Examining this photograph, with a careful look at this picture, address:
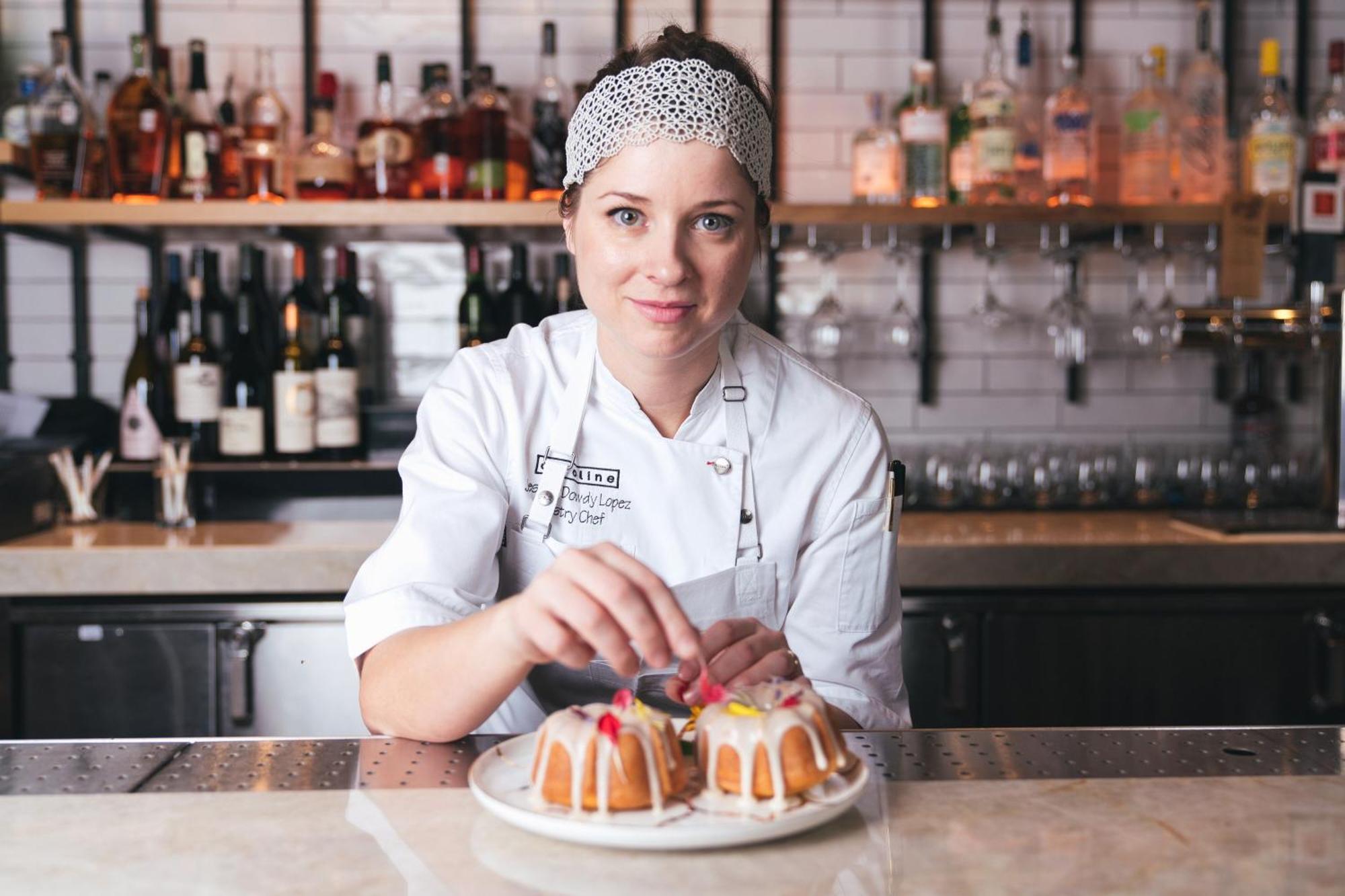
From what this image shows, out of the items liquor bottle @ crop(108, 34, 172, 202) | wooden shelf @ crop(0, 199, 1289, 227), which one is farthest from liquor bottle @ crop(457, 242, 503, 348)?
liquor bottle @ crop(108, 34, 172, 202)

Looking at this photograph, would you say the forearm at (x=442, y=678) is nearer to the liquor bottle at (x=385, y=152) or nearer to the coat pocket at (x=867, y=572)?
the coat pocket at (x=867, y=572)

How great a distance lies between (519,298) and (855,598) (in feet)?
4.94

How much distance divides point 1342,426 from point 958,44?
1.20 metres

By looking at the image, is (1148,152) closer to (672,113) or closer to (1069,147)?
(1069,147)

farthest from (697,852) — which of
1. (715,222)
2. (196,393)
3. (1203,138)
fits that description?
(1203,138)

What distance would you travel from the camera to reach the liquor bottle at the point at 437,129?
253cm

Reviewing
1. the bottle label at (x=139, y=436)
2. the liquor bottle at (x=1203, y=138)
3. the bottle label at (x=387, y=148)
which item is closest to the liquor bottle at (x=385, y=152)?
the bottle label at (x=387, y=148)

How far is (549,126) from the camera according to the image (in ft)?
8.58

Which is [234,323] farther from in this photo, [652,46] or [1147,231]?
[1147,231]

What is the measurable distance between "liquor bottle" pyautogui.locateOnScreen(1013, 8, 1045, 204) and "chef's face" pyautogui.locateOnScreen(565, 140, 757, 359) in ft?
4.84

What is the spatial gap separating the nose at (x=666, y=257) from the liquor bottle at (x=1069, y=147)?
5.41 ft

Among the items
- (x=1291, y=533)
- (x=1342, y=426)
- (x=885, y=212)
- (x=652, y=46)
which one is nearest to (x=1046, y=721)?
(x=1291, y=533)

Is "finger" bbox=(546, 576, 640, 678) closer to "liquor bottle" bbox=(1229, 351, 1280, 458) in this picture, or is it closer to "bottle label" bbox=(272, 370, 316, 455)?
"bottle label" bbox=(272, 370, 316, 455)

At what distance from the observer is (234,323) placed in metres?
Answer: 2.67
